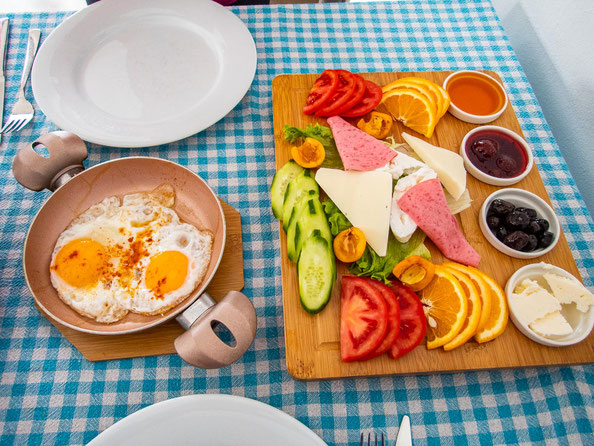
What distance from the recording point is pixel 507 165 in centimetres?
177

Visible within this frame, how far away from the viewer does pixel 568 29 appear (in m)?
2.30

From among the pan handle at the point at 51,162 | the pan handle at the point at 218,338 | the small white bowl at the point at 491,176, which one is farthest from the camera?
the small white bowl at the point at 491,176

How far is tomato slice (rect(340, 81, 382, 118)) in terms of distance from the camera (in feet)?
6.02

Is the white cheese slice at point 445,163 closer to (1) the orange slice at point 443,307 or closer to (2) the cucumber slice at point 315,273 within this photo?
(1) the orange slice at point 443,307

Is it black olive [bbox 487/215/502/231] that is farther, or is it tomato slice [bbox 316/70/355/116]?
tomato slice [bbox 316/70/355/116]

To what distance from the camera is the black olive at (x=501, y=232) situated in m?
1.63

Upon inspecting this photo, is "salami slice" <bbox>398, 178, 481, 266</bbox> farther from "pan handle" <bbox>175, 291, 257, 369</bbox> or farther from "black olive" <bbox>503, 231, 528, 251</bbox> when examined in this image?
"pan handle" <bbox>175, 291, 257, 369</bbox>

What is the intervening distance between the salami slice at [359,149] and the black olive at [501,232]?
1.66ft

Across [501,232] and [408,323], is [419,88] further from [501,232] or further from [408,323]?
[408,323]

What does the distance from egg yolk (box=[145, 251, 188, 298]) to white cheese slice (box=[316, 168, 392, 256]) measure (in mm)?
612

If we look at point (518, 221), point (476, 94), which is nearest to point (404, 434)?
point (518, 221)

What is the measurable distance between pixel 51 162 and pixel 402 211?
4.39 ft

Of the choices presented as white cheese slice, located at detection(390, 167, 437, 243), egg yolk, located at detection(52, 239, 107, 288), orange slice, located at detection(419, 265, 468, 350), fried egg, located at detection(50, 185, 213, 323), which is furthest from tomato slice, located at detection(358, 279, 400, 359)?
egg yolk, located at detection(52, 239, 107, 288)

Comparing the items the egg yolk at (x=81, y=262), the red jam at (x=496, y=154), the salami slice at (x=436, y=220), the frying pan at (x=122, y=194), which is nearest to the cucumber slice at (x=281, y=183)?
the frying pan at (x=122, y=194)
